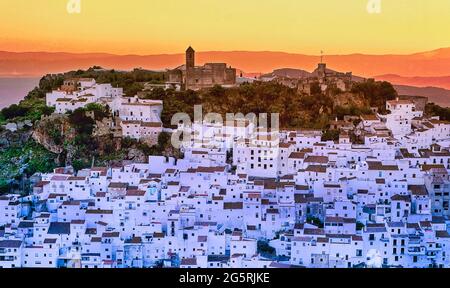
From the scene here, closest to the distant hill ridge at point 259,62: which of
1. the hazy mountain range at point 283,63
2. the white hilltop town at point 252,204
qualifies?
the hazy mountain range at point 283,63

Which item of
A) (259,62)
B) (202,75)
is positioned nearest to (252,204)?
(259,62)

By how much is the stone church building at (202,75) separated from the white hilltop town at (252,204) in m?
0.91

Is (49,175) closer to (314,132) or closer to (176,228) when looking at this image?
(176,228)

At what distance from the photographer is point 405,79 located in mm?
10508

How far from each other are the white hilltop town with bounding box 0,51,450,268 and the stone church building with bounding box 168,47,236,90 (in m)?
0.91

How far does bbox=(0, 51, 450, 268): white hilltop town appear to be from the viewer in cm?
847

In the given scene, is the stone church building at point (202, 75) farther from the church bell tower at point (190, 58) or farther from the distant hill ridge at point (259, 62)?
the distant hill ridge at point (259, 62)

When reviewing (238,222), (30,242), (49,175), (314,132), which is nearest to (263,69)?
(314,132)

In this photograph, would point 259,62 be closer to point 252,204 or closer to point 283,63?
point 283,63

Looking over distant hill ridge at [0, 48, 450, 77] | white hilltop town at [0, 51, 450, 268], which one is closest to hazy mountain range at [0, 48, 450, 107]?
distant hill ridge at [0, 48, 450, 77]

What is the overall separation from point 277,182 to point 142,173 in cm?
160

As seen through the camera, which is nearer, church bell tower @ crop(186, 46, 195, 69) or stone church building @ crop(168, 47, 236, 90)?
church bell tower @ crop(186, 46, 195, 69)

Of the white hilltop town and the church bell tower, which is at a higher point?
the church bell tower

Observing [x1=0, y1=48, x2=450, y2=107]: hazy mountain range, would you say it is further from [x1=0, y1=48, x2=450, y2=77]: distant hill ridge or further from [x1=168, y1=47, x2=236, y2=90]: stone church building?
[x1=168, y1=47, x2=236, y2=90]: stone church building
